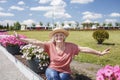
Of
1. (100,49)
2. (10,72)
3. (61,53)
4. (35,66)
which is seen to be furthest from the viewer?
(100,49)

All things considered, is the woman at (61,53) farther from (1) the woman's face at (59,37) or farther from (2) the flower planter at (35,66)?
(2) the flower planter at (35,66)

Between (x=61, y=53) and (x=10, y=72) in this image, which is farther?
(x=10, y=72)

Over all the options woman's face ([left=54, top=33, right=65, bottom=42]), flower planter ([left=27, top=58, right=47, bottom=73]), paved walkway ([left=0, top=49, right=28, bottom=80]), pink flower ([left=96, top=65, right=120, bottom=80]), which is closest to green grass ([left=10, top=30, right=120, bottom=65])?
paved walkway ([left=0, top=49, right=28, bottom=80])

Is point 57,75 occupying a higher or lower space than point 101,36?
higher

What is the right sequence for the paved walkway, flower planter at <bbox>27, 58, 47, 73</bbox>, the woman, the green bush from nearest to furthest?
the woman < flower planter at <bbox>27, 58, 47, 73</bbox> < the paved walkway < the green bush

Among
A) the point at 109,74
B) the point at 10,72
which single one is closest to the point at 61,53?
the point at 109,74

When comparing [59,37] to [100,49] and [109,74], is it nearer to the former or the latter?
[109,74]

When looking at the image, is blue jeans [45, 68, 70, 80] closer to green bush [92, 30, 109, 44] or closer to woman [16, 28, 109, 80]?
woman [16, 28, 109, 80]

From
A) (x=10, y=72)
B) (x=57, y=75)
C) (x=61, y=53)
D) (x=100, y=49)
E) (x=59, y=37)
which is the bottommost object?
(x=100, y=49)

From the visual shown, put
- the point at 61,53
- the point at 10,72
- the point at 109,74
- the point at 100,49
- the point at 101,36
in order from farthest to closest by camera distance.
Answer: the point at 101,36 → the point at 100,49 → the point at 10,72 → the point at 61,53 → the point at 109,74

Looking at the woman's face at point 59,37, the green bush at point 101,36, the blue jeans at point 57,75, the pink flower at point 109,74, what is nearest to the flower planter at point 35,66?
the blue jeans at point 57,75

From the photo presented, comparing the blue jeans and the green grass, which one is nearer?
the blue jeans

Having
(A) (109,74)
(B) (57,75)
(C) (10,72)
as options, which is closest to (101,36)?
(C) (10,72)

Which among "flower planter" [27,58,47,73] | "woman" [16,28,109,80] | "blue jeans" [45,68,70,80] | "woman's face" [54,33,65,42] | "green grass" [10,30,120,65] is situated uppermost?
"woman's face" [54,33,65,42]
